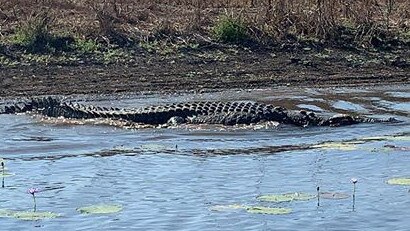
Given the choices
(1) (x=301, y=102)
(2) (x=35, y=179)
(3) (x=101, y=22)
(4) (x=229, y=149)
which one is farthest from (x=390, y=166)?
(3) (x=101, y=22)

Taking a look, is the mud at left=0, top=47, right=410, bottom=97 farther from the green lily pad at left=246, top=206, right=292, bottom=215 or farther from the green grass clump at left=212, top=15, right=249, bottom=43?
the green lily pad at left=246, top=206, right=292, bottom=215

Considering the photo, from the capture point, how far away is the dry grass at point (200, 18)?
17.7 meters

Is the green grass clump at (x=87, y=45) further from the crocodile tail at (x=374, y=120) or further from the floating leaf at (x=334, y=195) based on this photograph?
the floating leaf at (x=334, y=195)

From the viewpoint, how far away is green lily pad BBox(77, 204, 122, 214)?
808 cm

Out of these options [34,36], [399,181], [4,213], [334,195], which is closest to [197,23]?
[34,36]


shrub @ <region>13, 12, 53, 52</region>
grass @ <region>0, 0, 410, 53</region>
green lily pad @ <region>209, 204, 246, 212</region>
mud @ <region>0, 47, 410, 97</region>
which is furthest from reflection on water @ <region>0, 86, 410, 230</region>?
grass @ <region>0, 0, 410, 53</region>

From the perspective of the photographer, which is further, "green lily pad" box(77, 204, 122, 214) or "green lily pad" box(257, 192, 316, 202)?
"green lily pad" box(257, 192, 316, 202)

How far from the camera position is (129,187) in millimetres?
9102

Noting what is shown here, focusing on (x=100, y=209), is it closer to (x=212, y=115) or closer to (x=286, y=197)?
(x=286, y=197)

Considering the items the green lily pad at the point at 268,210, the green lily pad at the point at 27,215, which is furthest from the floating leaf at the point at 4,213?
the green lily pad at the point at 268,210

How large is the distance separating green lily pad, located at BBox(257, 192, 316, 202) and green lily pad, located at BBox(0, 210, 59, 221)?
1.89 meters

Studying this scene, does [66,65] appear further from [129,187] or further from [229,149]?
[129,187]

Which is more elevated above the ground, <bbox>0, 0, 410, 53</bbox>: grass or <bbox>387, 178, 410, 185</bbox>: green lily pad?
<bbox>0, 0, 410, 53</bbox>: grass

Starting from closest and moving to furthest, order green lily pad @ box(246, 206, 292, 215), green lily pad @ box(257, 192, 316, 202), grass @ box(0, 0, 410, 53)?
green lily pad @ box(246, 206, 292, 215) < green lily pad @ box(257, 192, 316, 202) < grass @ box(0, 0, 410, 53)
